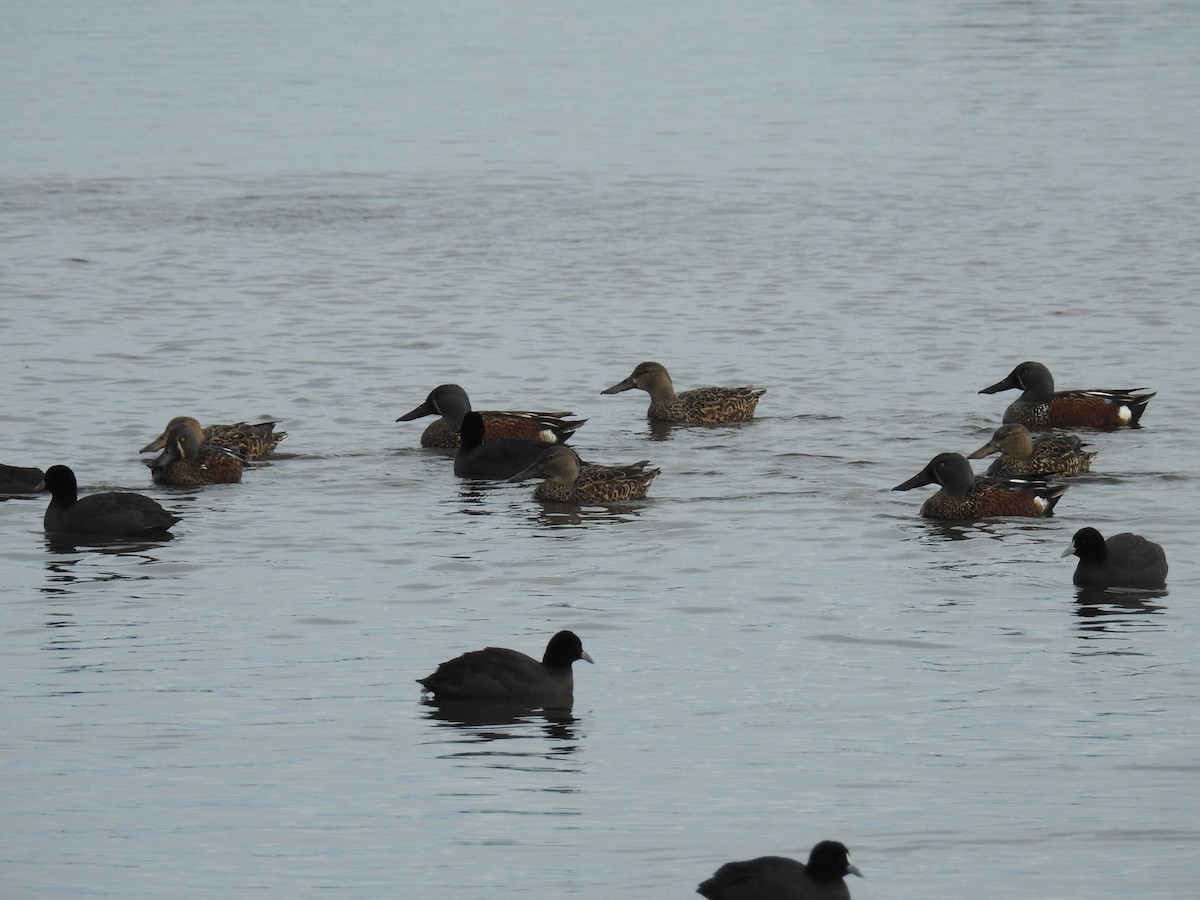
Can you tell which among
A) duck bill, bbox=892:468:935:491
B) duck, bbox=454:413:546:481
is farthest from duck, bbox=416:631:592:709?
duck, bbox=454:413:546:481

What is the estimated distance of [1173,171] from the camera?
36188 millimetres

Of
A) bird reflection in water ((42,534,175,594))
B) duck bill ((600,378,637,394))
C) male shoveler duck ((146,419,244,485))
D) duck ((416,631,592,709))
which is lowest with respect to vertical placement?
duck ((416,631,592,709))

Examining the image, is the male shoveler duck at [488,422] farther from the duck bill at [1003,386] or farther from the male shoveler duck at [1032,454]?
the duck bill at [1003,386]

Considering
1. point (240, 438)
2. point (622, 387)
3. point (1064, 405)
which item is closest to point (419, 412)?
point (622, 387)

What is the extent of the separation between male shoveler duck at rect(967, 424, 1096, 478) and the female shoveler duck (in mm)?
835

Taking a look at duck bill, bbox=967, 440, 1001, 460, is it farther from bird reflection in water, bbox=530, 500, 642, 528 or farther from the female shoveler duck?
bird reflection in water, bbox=530, 500, 642, 528

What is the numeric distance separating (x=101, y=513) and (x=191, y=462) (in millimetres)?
1961

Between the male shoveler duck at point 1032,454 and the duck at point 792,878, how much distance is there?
8812 millimetres

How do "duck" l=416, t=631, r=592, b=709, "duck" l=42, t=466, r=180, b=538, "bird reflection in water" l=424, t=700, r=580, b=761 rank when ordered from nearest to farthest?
"bird reflection in water" l=424, t=700, r=580, b=761
"duck" l=416, t=631, r=592, b=709
"duck" l=42, t=466, r=180, b=538

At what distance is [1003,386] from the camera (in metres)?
19.5

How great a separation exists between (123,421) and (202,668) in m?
7.65

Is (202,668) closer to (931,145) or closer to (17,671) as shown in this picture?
(17,671)

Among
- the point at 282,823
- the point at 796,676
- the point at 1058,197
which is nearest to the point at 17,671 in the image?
the point at 282,823

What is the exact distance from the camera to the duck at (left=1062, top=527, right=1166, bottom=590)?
13352 millimetres
